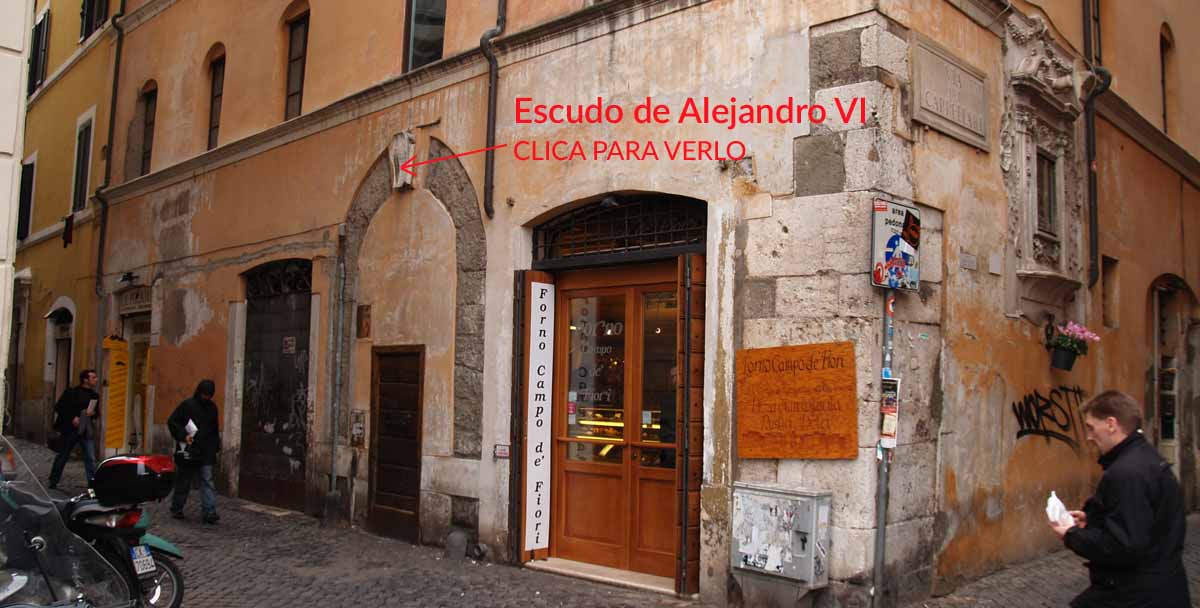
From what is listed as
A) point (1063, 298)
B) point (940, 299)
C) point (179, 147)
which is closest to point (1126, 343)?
point (1063, 298)

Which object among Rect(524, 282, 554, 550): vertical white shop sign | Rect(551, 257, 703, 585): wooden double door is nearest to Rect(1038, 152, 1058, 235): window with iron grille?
Rect(551, 257, 703, 585): wooden double door

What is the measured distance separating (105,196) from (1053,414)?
14.7 meters

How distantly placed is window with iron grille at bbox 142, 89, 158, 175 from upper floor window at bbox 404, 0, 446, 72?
7.42 metres

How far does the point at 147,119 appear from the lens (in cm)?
1667

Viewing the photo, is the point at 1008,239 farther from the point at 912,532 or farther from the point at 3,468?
the point at 3,468

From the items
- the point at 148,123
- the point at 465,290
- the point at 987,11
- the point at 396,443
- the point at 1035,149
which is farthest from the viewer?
the point at 148,123

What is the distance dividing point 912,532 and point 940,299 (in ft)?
5.42

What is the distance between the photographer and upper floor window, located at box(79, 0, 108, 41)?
18453 mm

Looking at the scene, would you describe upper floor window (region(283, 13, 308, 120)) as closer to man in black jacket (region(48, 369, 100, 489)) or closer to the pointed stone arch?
the pointed stone arch

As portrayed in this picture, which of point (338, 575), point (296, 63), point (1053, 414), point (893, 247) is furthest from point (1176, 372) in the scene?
point (296, 63)

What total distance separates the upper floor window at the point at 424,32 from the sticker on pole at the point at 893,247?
5382mm

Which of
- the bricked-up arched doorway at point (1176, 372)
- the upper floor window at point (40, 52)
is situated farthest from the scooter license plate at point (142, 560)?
the upper floor window at point (40, 52)

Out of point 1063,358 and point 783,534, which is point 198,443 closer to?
point 783,534

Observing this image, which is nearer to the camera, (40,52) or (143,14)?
(143,14)
